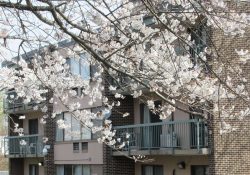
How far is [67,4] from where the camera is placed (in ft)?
27.3

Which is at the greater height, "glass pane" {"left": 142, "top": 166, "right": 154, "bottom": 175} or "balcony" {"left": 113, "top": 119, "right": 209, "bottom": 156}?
"balcony" {"left": 113, "top": 119, "right": 209, "bottom": 156}

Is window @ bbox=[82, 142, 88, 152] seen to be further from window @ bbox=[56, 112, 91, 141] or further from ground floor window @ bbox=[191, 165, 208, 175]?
ground floor window @ bbox=[191, 165, 208, 175]

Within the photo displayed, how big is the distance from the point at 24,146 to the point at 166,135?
1468 centimetres

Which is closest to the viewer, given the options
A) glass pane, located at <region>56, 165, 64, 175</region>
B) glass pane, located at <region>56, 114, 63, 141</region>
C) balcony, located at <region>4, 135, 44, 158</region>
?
glass pane, located at <region>56, 165, 64, 175</region>

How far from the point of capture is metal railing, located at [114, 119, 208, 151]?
66.3 ft

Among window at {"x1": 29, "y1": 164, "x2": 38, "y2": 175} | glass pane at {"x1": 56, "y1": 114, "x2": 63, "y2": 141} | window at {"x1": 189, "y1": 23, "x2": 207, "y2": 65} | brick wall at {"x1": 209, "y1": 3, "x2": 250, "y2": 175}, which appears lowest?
window at {"x1": 29, "y1": 164, "x2": 38, "y2": 175}

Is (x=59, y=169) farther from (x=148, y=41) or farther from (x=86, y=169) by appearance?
(x=148, y=41)

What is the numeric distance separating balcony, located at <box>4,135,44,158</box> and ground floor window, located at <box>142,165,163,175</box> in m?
8.74

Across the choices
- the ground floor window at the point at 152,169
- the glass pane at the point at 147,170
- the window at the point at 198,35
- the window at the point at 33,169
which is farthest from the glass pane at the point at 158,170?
the window at the point at 198,35

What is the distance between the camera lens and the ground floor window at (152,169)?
24.1 m

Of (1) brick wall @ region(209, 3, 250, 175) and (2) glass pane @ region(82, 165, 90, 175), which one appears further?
(2) glass pane @ region(82, 165, 90, 175)

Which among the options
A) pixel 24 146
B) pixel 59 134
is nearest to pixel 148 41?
pixel 59 134

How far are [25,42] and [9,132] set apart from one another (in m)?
30.7

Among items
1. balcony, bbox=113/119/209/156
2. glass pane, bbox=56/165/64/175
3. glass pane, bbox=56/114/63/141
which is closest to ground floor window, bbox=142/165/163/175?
balcony, bbox=113/119/209/156
